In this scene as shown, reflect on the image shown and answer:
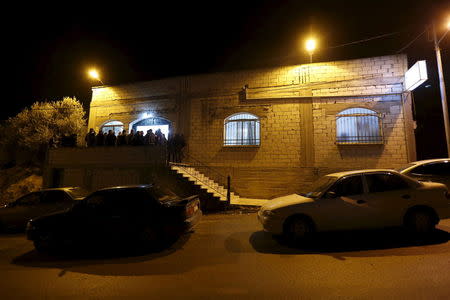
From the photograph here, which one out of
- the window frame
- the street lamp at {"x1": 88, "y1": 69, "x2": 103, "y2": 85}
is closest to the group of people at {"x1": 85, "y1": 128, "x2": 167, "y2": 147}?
the window frame

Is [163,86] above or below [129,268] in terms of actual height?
above

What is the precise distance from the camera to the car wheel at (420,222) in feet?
16.0

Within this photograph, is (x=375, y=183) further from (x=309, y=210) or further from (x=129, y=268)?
(x=129, y=268)

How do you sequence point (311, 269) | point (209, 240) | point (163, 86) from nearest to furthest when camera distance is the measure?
point (311, 269), point (209, 240), point (163, 86)

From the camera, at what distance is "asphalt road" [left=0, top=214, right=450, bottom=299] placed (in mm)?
3166

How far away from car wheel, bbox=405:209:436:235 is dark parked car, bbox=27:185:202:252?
4.99 m

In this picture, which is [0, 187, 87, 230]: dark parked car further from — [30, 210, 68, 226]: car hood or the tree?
the tree

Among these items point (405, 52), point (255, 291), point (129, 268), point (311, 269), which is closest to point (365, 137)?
point (405, 52)

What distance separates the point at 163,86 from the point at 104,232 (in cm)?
1093

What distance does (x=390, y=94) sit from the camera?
35.6 ft

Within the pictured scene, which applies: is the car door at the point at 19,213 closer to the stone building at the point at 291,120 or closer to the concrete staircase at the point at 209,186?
the concrete staircase at the point at 209,186

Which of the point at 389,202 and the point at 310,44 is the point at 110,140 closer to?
the point at 310,44

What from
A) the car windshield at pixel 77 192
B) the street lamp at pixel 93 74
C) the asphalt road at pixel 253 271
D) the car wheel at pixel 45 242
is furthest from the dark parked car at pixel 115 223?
the street lamp at pixel 93 74

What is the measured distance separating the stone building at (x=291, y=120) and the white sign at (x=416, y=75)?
0.46 metres
